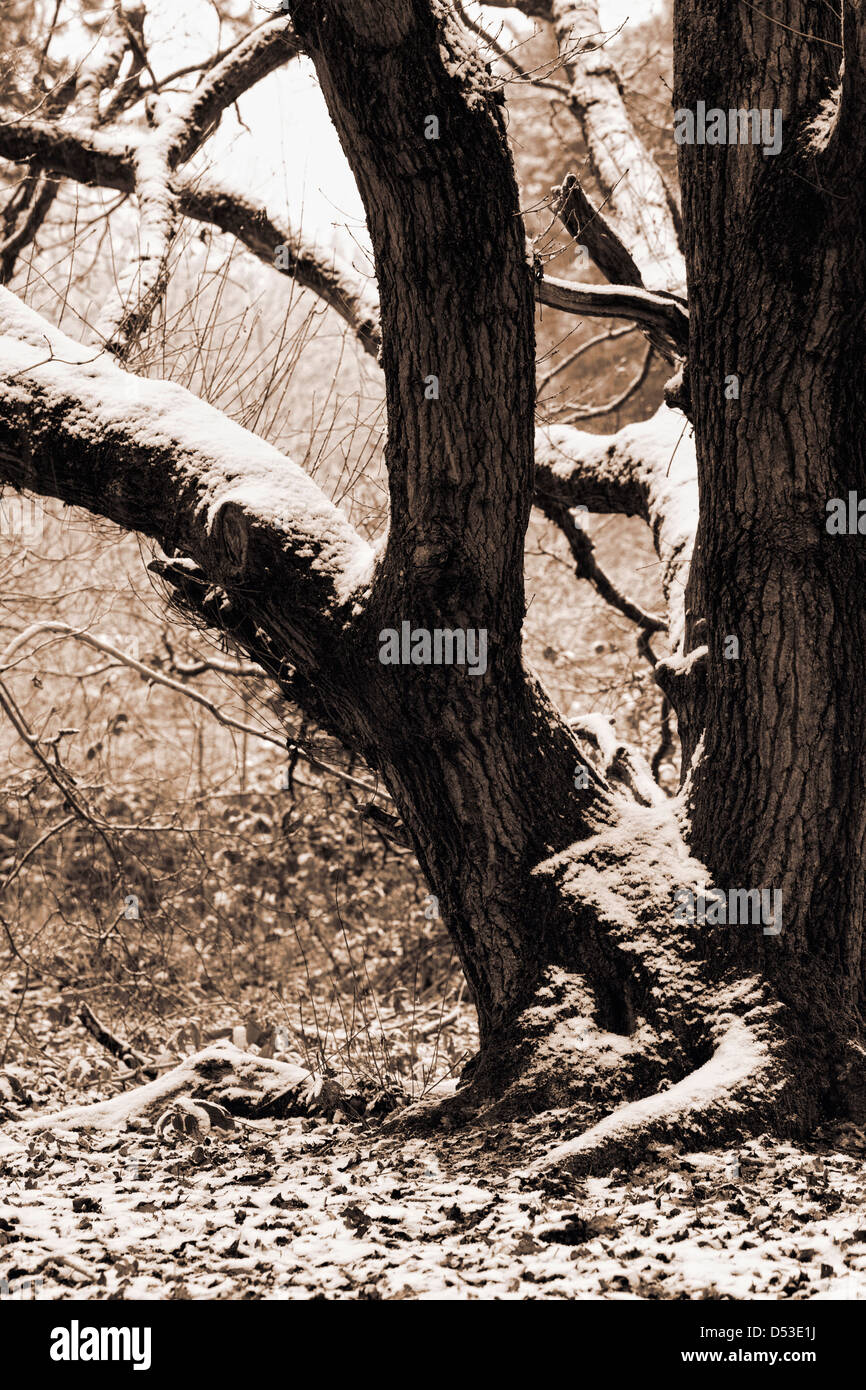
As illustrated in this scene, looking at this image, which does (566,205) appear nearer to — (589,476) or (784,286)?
(784,286)

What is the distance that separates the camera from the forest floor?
290 cm

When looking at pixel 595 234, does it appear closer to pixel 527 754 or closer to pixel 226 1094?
pixel 527 754

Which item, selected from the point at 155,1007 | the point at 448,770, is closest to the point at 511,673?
the point at 448,770

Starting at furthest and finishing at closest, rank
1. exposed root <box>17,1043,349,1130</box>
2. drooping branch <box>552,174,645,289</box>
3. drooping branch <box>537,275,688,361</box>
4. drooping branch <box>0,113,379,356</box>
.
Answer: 1. drooping branch <box>0,113,379,356</box>
2. exposed root <box>17,1043,349,1130</box>
3. drooping branch <box>552,174,645,289</box>
4. drooping branch <box>537,275,688,361</box>

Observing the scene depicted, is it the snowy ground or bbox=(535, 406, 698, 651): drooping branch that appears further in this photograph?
bbox=(535, 406, 698, 651): drooping branch

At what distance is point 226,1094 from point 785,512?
9.85ft

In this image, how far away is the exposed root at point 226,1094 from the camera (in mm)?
4672

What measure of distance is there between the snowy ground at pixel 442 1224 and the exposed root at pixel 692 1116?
2.5 inches

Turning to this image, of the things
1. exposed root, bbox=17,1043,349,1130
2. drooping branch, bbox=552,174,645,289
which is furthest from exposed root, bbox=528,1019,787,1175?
drooping branch, bbox=552,174,645,289

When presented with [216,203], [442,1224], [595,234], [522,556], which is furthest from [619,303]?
[216,203]

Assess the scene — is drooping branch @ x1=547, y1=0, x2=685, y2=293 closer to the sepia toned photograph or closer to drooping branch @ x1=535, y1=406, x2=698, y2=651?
drooping branch @ x1=535, y1=406, x2=698, y2=651

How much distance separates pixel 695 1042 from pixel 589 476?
3072 millimetres

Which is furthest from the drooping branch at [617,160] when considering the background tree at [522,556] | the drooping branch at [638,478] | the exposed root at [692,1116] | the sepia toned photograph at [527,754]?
the exposed root at [692,1116]

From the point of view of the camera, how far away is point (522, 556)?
12.9 feet
